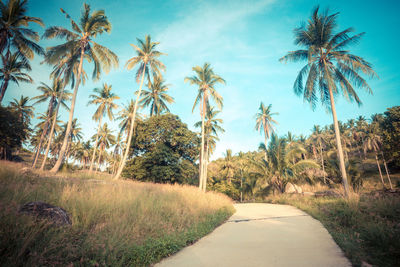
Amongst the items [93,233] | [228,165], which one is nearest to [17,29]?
[93,233]

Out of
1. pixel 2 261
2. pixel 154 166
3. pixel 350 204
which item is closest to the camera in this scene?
pixel 2 261

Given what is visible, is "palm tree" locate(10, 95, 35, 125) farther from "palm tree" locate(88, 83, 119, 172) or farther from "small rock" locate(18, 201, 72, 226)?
"small rock" locate(18, 201, 72, 226)

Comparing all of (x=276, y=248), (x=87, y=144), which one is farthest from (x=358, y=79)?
(x=87, y=144)

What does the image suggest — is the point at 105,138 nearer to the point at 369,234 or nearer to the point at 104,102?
the point at 104,102

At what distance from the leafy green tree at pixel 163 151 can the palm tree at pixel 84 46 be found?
758cm

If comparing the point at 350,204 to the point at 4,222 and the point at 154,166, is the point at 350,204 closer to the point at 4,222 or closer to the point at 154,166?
the point at 4,222

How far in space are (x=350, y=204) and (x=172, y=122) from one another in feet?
55.9

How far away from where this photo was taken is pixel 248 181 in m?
27.6

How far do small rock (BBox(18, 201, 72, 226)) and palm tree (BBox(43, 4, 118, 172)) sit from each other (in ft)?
37.8

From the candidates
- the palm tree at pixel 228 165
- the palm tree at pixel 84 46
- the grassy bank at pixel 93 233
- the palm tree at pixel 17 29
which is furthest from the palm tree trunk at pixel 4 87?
the palm tree at pixel 228 165

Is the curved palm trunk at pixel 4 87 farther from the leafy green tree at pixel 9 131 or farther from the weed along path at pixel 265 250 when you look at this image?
the weed along path at pixel 265 250

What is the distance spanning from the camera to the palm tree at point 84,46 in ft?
43.1

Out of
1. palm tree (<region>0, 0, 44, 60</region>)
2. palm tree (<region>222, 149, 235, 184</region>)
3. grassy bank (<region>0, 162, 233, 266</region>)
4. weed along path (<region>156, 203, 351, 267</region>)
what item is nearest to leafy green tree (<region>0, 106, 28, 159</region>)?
palm tree (<region>0, 0, 44, 60</region>)

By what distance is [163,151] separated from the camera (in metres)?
18.1
